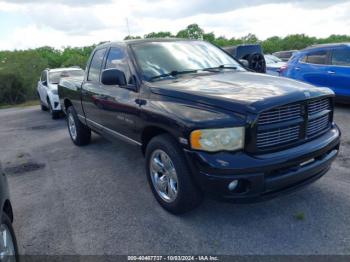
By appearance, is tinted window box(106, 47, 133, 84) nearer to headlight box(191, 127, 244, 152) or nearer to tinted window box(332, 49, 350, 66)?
headlight box(191, 127, 244, 152)

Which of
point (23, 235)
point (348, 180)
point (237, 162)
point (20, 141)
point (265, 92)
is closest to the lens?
point (237, 162)

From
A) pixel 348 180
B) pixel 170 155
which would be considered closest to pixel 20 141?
pixel 170 155

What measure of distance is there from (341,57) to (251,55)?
7.24ft

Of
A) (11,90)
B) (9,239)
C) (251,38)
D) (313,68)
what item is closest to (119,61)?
(9,239)

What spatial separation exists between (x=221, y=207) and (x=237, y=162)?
3.29ft

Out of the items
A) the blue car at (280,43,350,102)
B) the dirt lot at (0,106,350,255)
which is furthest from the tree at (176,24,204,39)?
the dirt lot at (0,106,350,255)

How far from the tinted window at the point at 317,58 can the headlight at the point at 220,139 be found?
6491 millimetres

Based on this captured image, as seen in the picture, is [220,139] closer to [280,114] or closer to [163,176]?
[280,114]

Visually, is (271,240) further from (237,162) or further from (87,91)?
(87,91)

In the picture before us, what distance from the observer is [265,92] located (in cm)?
315

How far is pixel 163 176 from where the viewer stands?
→ 11.8 feet

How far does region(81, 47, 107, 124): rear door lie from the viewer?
16.5 feet

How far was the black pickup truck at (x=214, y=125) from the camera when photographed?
114 inches

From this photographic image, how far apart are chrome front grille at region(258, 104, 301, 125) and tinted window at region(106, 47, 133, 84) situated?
6.00 ft
